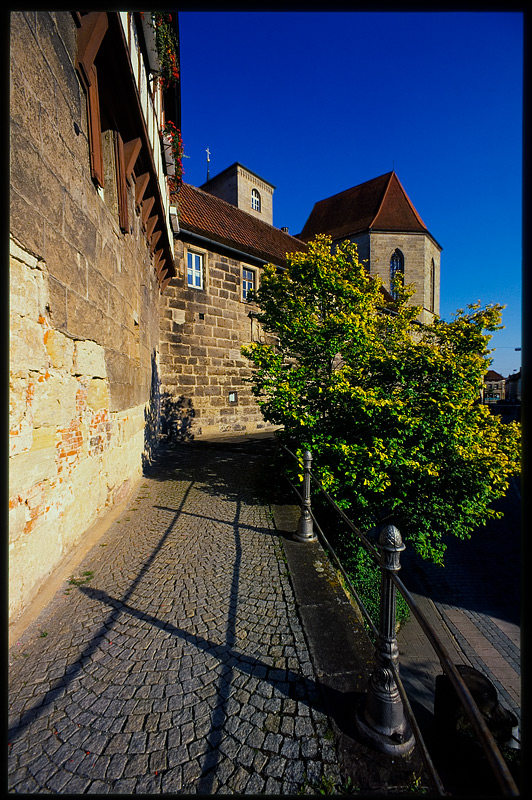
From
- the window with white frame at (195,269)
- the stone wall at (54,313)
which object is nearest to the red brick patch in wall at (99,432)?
the stone wall at (54,313)

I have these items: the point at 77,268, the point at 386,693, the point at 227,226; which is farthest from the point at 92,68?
the point at 227,226

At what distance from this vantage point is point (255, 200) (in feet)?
82.5

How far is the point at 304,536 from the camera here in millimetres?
3953

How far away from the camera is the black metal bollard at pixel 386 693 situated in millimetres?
1581

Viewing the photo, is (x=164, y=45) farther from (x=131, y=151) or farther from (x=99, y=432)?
(x=99, y=432)

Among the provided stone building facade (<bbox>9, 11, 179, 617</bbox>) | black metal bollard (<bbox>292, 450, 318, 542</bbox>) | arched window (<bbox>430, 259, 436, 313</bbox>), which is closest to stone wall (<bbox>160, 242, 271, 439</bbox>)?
stone building facade (<bbox>9, 11, 179, 617</bbox>)

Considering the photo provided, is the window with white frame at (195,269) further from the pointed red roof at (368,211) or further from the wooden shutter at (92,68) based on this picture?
the pointed red roof at (368,211)

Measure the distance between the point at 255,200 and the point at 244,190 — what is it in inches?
52.6

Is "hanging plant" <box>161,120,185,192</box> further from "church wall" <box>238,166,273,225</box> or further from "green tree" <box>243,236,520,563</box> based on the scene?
"church wall" <box>238,166,273,225</box>

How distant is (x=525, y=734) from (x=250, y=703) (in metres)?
1.22

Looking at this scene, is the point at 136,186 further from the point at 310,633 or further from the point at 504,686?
the point at 504,686

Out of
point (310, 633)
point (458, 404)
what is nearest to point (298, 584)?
point (310, 633)

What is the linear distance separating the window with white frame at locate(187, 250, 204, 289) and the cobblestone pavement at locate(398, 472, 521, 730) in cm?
1074

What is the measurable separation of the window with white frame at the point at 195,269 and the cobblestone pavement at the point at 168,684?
940cm
